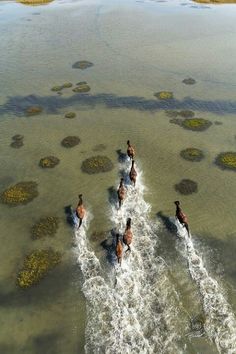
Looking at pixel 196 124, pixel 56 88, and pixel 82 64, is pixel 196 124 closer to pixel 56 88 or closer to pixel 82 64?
pixel 56 88

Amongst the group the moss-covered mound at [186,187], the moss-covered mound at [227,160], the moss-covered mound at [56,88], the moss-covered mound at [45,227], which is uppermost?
the moss-covered mound at [227,160]

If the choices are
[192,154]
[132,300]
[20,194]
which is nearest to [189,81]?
[192,154]

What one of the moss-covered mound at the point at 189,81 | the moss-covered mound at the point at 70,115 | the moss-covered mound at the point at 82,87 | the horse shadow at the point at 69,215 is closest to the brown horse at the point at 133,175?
the horse shadow at the point at 69,215

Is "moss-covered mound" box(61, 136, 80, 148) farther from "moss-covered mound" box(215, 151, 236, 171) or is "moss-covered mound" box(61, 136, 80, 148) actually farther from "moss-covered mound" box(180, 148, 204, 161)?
"moss-covered mound" box(215, 151, 236, 171)

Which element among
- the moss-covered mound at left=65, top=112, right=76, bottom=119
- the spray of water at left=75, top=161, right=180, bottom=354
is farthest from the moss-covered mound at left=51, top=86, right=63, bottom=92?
the spray of water at left=75, top=161, right=180, bottom=354

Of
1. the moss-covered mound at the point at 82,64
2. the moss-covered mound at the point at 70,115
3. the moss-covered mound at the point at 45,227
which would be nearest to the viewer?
the moss-covered mound at the point at 45,227

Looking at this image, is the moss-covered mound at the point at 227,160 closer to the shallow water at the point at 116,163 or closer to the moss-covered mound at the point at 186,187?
the shallow water at the point at 116,163

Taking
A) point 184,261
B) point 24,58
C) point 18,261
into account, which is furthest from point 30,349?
point 24,58

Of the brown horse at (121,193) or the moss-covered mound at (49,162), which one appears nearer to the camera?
the brown horse at (121,193)
